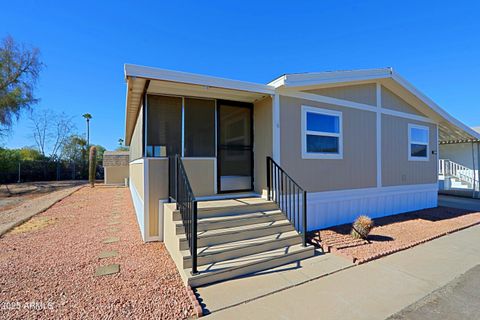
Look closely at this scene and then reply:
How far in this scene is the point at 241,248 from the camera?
3.65 metres

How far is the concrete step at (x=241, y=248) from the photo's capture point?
11.0 ft

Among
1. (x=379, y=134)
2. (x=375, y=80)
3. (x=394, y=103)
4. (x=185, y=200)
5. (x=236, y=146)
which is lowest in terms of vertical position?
(x=185, y=200)

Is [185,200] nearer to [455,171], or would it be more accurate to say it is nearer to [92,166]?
[92,166]

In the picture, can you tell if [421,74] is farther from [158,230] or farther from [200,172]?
[158,230]

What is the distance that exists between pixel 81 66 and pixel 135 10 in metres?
5.15

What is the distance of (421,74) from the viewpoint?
10781 mm

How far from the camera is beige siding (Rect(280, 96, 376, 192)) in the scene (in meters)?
5.41

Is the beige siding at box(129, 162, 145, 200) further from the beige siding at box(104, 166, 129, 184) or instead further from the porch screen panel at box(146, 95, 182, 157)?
the beige siding at box(104, 166, 129, 184)

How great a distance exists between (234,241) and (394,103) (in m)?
7.10

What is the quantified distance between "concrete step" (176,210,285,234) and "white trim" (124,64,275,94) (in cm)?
256

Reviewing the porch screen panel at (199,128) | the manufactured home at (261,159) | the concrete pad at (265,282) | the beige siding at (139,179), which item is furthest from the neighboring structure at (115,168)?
the concrete pad at (265,282)

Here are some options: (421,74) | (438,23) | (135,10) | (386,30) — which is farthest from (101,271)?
(421,74)

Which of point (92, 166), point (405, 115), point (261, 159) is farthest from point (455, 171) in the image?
point (92, 166)

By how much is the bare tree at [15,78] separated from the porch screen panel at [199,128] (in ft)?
61.3
